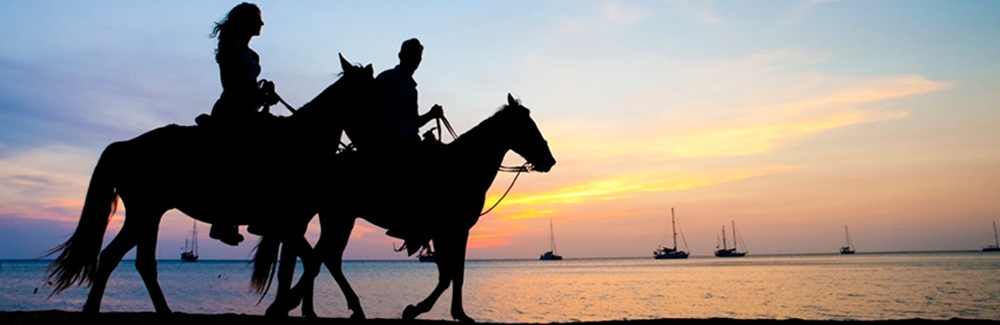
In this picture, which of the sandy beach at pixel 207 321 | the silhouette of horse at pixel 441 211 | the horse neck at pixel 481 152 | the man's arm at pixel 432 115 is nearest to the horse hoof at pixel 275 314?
the silhouette of horse at pixel 441 211

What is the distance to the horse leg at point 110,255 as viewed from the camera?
6.64 m

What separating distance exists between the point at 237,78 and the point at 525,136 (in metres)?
3.52

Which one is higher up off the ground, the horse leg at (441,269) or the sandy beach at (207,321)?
the horse leg at (441,269)

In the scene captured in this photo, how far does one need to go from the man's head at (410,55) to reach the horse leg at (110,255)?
3.39 m

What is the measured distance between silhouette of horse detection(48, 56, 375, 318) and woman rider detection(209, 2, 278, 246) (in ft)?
0.54

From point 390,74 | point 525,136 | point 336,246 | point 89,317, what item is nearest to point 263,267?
point 336,246

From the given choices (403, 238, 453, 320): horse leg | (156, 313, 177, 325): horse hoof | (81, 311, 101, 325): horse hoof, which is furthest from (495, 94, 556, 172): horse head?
(81, 311, 101, 325): horse hoof

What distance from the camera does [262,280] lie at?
7.25 m

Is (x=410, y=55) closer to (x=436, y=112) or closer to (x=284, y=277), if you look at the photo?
(x=436, y=112)

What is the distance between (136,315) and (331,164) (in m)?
4.86

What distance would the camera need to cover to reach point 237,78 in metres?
6.75

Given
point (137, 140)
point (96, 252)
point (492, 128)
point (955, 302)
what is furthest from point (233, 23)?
point (955, 302)

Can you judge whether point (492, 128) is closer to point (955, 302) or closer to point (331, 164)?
point (331, 164)

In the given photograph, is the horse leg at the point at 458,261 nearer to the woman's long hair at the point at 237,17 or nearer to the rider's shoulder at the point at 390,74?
the rider's shoulder at the point at 390,74
